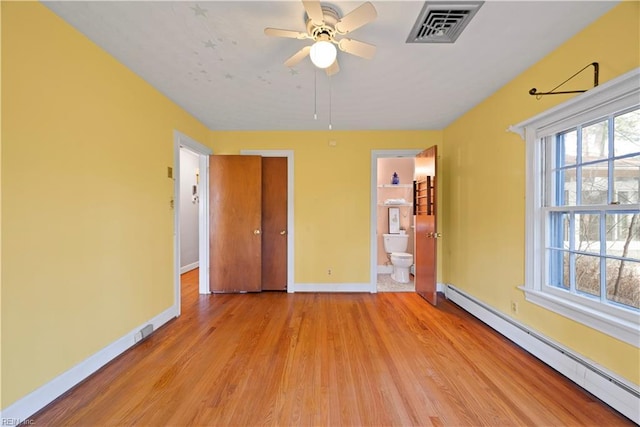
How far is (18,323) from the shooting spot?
1401 millimetres

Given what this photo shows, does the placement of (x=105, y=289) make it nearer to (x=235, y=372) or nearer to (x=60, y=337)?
(x=60, y=337)

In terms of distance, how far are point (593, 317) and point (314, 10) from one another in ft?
8.47

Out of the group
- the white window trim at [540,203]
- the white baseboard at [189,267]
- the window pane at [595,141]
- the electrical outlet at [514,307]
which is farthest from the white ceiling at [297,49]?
the white baseboard at [189,267]

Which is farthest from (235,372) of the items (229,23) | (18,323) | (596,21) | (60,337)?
(596,21)

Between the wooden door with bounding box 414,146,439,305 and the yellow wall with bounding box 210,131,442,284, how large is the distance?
515mm

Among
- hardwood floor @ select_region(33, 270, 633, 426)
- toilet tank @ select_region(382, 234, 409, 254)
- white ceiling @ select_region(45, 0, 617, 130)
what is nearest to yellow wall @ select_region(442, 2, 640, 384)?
white ceiling @ select_region(45, 0, 617, 130)

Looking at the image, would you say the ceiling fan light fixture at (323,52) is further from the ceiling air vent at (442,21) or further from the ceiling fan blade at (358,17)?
the ceiling air vent at (442,21)

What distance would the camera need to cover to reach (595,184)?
69.2 inches

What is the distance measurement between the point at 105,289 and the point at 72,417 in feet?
2.66

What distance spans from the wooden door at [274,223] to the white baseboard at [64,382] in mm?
1786

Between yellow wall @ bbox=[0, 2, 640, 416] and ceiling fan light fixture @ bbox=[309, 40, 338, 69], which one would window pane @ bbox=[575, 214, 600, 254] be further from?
ceiling fan light fixture @ bbox=[309, 40, 338, 69]

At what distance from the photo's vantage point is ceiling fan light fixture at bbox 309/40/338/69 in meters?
1.49

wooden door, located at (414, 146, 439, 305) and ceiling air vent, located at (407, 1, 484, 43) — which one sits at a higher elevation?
ceiling air vent, located at (407, 1, 484, 43)

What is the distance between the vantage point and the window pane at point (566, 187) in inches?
76.0
